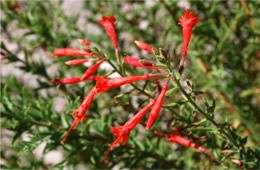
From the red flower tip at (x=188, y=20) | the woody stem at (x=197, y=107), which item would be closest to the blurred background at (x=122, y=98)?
the woody stem at (x=197, y=107)

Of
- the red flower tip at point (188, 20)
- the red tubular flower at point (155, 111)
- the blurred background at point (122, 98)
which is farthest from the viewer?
the blurred background at point (122, 98)

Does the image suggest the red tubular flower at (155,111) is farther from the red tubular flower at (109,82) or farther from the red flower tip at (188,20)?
the red flower tip at (188,20)

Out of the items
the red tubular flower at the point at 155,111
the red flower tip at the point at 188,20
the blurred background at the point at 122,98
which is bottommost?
the blurred background at the point at 122,98

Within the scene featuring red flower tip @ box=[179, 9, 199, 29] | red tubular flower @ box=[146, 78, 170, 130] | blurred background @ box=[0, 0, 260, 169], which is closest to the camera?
red tubular flower @ box=[146, 78, 170, 130]

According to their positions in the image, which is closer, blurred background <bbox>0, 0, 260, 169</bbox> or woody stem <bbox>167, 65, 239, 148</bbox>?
woody stem <bbox>167, 65, 239, 148</bbox>

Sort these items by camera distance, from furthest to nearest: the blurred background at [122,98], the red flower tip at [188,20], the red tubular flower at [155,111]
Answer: the blurred background at [122,98]
the red flower tip at [188,20]
the red tubular flower at [155,111]

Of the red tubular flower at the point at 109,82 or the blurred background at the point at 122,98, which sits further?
the blurred background at the point at 122,98

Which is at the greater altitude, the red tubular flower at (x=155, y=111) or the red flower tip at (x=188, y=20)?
the red flower tip at (x=188, y=20)

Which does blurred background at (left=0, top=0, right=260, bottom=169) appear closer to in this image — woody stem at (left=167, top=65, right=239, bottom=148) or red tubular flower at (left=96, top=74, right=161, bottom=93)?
woody stem at (left=167, top=65, right=239, bottom=148)

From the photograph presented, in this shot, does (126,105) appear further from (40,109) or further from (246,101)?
(246,101)

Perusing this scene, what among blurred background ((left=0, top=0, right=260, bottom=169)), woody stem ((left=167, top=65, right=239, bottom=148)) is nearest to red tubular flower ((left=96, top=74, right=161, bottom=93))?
woody stem ((left=167, top=65, right=239, bottom=148))

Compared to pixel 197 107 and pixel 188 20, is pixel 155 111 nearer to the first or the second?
pixel 197 107
